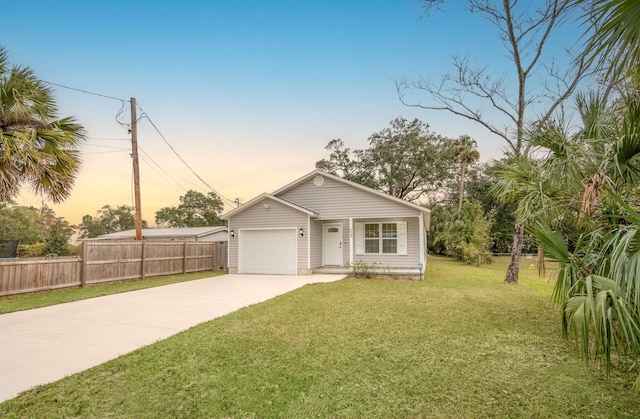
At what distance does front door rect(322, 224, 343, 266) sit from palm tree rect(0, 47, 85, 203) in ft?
30.6

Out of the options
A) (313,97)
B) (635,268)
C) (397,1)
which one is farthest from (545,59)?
(635,268)

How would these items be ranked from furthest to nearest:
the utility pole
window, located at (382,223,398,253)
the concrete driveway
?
window, located at (382,223,398,253) < the utility pole < the concrete driveway

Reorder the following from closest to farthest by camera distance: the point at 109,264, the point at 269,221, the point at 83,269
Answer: the point at 83,269 < the point at 109,264 < the point at 269,221

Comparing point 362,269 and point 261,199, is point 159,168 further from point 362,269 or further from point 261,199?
point 362,269

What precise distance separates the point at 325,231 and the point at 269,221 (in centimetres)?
262

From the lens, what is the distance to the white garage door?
13.4 meters

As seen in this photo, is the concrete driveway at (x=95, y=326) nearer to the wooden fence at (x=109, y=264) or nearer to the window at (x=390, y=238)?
the wooden fence at (x=109, y=264)

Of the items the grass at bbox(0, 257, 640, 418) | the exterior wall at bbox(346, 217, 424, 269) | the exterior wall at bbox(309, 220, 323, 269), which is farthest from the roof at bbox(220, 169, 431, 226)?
the grass at bbox(0, 257, 640, 418)

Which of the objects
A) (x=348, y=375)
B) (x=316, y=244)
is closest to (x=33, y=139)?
(x=348, y=375)

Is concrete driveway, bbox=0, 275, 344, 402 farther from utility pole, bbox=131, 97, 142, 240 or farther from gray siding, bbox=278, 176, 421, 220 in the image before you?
gray siding, bbox=278, 176, 421, 220

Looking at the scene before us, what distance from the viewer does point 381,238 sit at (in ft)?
45.5

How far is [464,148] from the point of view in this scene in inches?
1041

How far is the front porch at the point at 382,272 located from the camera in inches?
466

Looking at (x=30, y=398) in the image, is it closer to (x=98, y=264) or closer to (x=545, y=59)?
(x=98, y=264)
